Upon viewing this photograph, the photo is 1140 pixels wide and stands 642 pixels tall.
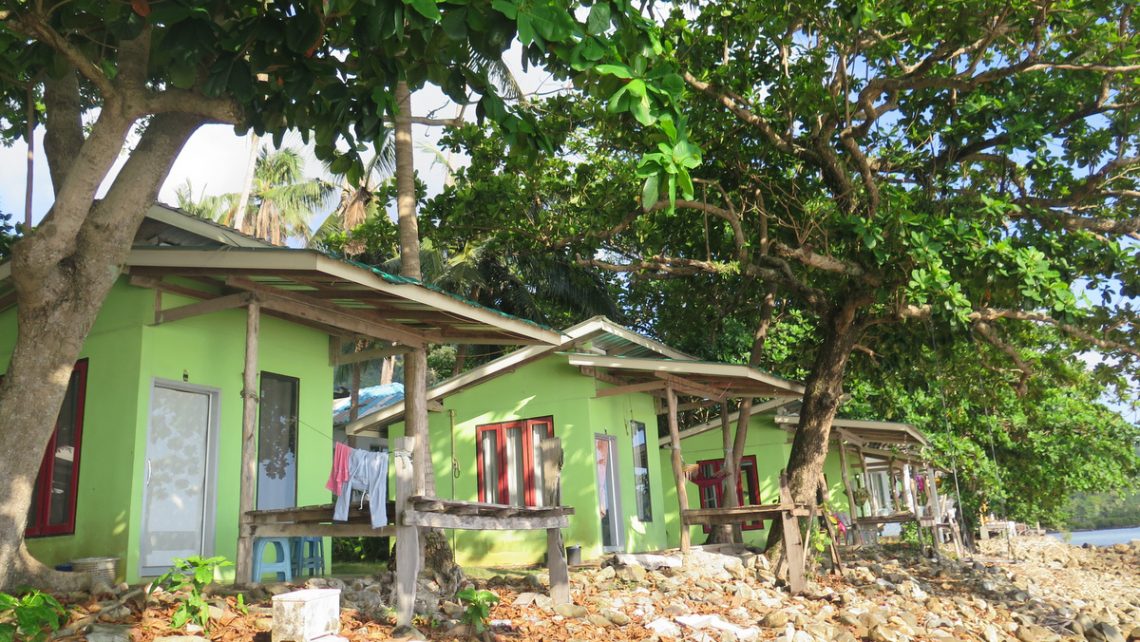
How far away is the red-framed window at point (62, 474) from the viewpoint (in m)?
9.50

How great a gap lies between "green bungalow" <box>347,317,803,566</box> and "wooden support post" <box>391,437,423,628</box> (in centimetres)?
672

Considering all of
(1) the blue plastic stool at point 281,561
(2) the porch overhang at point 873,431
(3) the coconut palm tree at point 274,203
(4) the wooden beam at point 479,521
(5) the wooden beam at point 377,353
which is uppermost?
(3) the coconut palm tree at point 274,203

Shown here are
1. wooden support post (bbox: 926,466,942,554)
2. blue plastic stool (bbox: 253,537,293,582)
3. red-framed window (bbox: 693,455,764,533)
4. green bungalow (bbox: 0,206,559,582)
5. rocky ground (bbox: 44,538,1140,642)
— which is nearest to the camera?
rocky ground (bbox: 44,538,1140,642)

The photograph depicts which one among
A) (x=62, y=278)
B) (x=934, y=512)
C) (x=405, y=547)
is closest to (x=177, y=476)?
(x=62, y=278)

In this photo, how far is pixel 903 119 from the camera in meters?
14.1

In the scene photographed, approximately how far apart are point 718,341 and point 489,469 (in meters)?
7.51

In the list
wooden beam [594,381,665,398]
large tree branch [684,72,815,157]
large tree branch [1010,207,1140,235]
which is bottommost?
wooden beam [594,381,665,398]

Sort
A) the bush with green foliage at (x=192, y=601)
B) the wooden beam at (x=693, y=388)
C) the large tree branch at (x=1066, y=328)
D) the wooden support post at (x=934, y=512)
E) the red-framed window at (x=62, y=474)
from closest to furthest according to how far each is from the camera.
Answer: the bush with green foliage at (x=192, y=601)
the red-framed window at (x=62, y=474)
the large tree branch at (x=1066, y=328)
the wooden beam at (x=693, y=388)
the wooden support post at (x=934, y=512)

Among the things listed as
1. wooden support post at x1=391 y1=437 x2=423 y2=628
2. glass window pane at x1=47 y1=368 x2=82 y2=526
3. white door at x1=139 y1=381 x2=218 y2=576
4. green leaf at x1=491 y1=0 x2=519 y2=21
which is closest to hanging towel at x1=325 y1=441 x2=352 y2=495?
wooden support post at x1=391 y1=437 x2=423 y2=628

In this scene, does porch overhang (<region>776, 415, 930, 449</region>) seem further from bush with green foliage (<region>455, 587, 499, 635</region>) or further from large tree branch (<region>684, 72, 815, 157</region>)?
bush with green foliage (<region>455, 587, 499, 635</region>)

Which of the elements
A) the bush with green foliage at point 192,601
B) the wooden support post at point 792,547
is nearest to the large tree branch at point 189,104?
the bush with green foliage at point 192,601

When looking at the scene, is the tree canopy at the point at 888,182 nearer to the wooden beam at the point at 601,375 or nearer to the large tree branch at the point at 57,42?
the wooden beam at the point at 601,375

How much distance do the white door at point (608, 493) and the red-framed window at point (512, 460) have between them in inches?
35.5

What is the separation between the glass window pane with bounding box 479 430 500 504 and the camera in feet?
50.0
